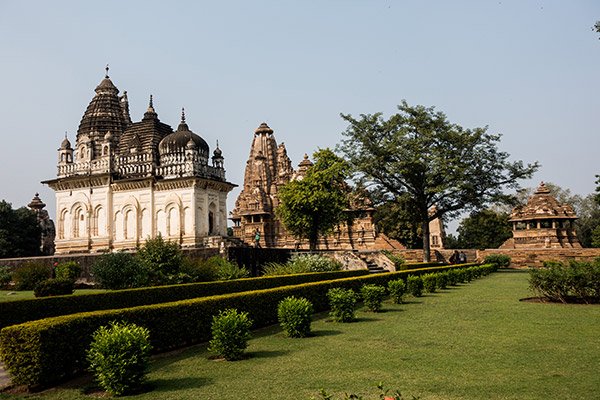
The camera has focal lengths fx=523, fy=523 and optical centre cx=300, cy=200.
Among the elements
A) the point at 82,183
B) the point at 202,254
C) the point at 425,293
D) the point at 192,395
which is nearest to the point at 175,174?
the point at 82,183

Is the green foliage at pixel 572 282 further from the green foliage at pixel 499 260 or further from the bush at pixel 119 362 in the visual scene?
the green foliage at pixel 499 260

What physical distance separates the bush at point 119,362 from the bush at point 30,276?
14736 mm

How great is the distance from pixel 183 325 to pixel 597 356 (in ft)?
24.1

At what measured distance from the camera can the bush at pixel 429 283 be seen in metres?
19.8

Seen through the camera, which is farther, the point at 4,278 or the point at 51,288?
the point at 4,278

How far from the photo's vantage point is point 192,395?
6941 millimetres

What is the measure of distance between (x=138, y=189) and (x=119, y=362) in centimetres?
2689

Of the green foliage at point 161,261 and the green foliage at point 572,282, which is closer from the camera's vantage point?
the green foliage at point 572,282

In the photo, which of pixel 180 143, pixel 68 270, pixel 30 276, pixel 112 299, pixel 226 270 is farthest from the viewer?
pixel 180 143

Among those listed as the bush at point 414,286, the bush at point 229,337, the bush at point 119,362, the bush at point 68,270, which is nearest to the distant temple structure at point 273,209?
the bush at point 414,286

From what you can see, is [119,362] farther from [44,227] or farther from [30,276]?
[44,227]

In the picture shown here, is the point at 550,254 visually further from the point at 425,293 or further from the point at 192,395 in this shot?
the point at 192,395

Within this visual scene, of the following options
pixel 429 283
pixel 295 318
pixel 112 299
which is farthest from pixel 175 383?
pixel 429 283

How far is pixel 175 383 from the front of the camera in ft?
25.3
